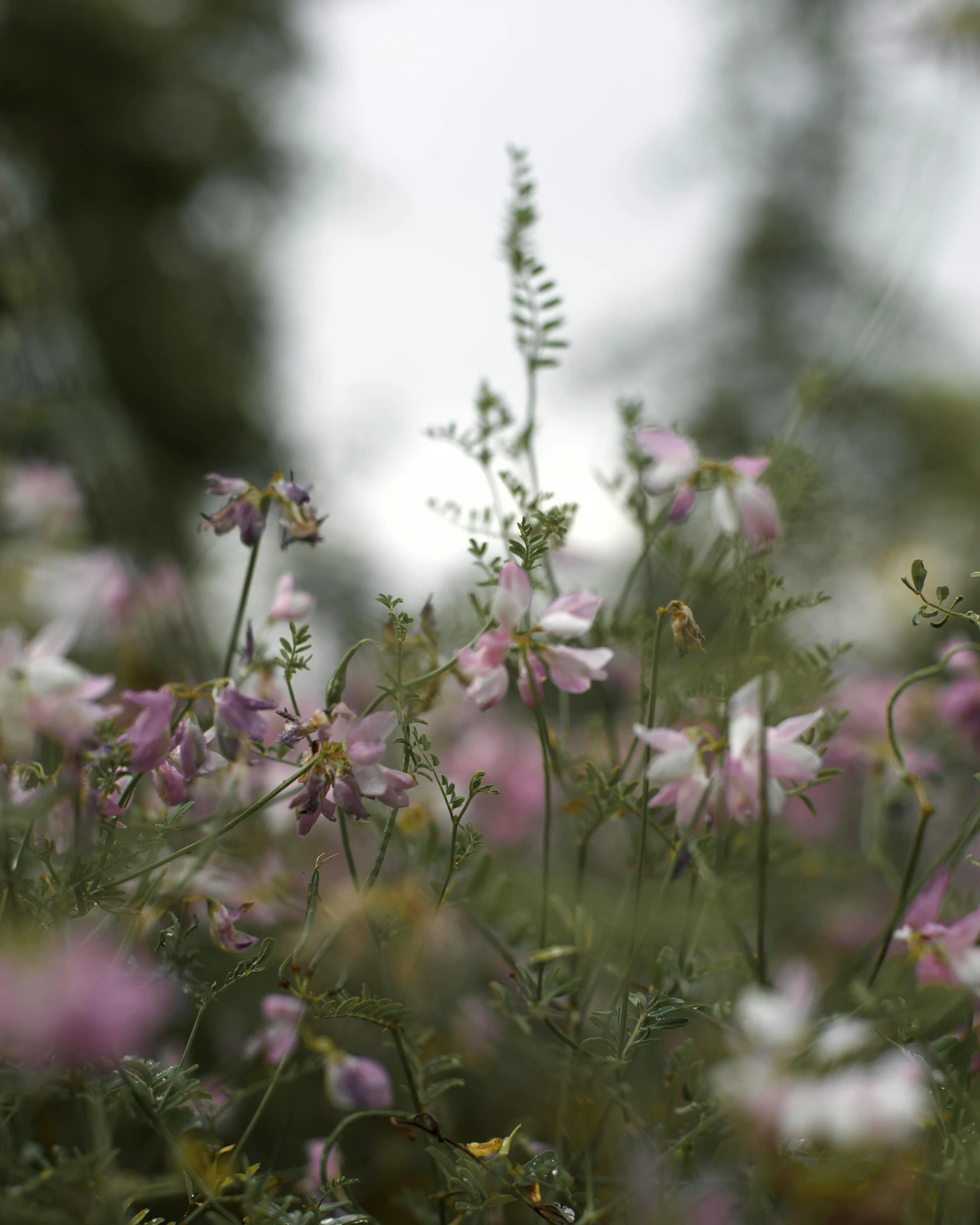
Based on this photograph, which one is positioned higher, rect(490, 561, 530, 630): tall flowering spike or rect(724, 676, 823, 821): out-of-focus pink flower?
rect(490, 561, 530, 630): tall flowering spike

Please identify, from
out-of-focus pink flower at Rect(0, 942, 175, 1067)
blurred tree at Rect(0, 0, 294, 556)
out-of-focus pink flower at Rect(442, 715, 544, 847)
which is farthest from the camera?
blurred tree at Rect(0, 0, 294, 556)

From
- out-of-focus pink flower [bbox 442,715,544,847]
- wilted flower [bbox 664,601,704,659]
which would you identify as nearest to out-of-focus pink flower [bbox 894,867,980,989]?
wilted flower [bbox 664,601,704,659]

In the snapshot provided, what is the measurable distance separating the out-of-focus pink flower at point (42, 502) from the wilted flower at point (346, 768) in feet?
2.60

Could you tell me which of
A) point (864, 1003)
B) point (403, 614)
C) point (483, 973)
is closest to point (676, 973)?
point (864, 1003)

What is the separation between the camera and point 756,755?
1.12 feet

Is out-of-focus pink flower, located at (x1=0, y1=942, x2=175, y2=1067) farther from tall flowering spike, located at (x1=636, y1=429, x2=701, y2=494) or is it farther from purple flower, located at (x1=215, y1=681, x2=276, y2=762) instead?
tall flowering spike, located at (x1=636, y1=429, x2=701, y2=494)

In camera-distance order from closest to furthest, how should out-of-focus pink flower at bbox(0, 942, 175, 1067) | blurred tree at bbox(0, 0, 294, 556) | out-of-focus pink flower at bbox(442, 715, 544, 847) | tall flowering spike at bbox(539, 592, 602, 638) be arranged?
out-of-focus pink flower at bbox(0, 942, 175, 1067) → tall flowering spike at bbox(539, 592, 602, 638) → out-of-focus pink flower at bbox(442, 715, 544, 847) → blurred tree at bbox(0, 0, 294, 556)

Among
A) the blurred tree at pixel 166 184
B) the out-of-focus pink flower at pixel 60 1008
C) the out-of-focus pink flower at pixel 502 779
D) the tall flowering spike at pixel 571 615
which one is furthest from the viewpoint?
the blurred tree at pixel 166 184

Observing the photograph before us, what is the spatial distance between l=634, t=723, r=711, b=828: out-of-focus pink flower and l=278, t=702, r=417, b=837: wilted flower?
0.29 feet

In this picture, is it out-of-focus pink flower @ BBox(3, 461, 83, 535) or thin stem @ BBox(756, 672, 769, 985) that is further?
out-of-focus pink flower @ BBox(3, 461, 83, 535)

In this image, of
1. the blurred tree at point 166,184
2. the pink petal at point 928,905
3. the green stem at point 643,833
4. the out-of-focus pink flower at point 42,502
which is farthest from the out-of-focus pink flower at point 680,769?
the blurred tree at point 166,184

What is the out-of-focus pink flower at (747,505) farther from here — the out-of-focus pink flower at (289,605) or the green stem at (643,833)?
the out-of-focus pink flower at (289,605)

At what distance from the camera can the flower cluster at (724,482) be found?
14.1 inches

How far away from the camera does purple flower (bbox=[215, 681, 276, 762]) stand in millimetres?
330
